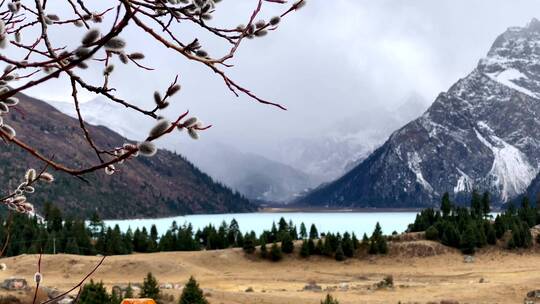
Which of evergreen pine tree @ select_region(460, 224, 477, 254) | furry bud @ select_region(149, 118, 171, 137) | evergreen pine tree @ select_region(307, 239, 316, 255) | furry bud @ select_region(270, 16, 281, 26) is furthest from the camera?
evergreen pine tree @ select_region(460, 224, 477, 254)

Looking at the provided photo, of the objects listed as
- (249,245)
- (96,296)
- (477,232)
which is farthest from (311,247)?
(96,296)

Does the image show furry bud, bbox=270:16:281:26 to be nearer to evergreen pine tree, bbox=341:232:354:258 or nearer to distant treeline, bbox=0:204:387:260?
distant treeline, bbox=0:204:387:260

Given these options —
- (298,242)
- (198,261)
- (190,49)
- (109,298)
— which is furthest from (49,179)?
(298,242)

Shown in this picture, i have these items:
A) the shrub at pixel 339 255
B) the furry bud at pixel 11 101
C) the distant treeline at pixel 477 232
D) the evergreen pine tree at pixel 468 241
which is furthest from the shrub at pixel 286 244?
the furry bud at pixel 11 101

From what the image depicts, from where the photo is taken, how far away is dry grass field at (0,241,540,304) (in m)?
37.7

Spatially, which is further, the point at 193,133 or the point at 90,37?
the point at 193,133

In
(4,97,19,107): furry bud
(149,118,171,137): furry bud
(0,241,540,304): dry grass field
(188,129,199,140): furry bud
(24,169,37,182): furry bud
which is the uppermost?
(4,97,19,107): furry bud

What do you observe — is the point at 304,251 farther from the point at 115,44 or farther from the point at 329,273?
the point at 115,44

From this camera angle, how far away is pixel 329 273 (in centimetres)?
5566

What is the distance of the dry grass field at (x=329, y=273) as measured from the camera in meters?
37.7

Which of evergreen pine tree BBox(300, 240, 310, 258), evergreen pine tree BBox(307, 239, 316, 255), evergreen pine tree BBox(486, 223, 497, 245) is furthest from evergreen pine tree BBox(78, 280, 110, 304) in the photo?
evergreen pine tree BBox(486, 223, 497, 245)

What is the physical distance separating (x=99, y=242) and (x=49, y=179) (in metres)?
70.0

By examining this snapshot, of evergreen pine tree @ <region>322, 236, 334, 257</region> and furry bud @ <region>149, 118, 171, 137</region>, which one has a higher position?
furry bud @ <region>149, 118, 171, 137</region>

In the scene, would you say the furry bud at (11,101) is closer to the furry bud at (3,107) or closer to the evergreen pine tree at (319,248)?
the furry bud at (3,107)
